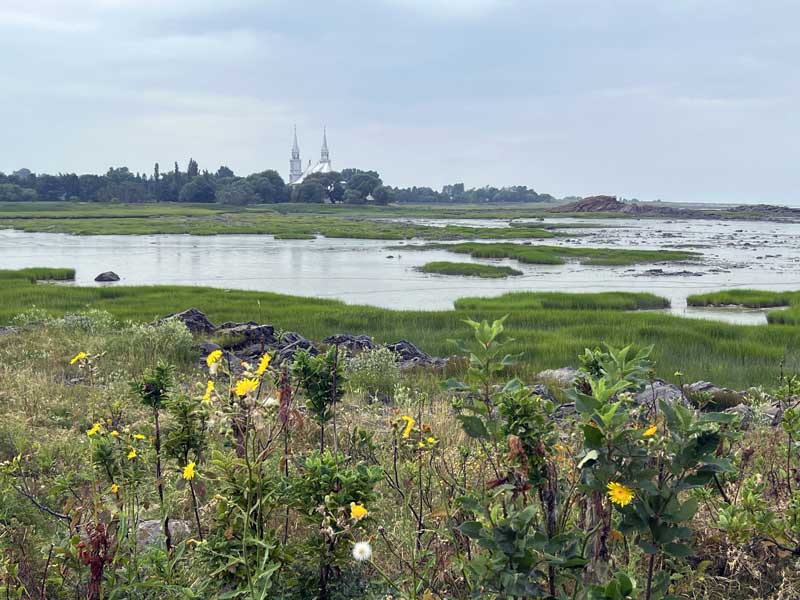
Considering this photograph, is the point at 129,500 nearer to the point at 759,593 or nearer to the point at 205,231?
the point at 759,593

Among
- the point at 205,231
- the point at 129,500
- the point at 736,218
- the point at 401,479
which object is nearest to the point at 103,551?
the point at 129,500

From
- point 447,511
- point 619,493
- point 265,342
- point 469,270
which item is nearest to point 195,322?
point 265,342

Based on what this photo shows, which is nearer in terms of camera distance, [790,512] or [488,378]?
[488,378]

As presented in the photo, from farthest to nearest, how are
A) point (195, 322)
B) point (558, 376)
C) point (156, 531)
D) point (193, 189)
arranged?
point (193, 189) → point (195, 322) → point (558, 376) → point (156, 531)

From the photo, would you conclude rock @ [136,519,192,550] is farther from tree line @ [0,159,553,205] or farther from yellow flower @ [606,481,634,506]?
tree line @ [0,159,553,205]

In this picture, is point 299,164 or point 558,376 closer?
point 558,376

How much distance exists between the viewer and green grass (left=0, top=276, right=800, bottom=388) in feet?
41.0

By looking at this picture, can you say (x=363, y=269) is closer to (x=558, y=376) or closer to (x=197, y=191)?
(x=558, y=376)

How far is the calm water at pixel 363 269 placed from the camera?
2452cm

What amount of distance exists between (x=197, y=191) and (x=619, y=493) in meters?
121

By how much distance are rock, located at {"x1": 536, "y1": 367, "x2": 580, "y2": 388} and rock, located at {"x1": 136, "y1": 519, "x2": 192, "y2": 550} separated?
7.12 metres

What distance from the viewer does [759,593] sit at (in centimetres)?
288

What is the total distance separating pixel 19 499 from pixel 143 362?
6188 mm

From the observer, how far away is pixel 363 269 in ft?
104
